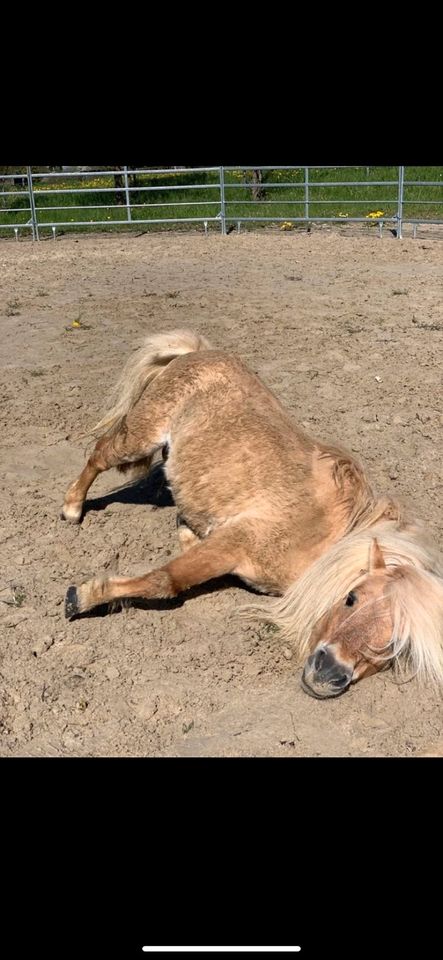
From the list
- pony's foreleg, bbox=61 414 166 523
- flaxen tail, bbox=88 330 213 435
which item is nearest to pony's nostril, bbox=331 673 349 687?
pony's foreleg, bbox=61 414 166 523

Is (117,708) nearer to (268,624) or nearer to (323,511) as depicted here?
→ (268,624)

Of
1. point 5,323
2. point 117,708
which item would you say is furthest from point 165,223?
point 117,708

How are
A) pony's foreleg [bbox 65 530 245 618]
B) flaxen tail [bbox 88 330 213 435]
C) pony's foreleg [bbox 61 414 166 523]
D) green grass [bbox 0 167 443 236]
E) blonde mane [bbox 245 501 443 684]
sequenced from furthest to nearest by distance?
green grass [bbox 0 167 443 236], flaxen tail [bbox 88 330 213 435], pony's foreleg [bbox 61 414 166 523], pony's foreleg [bbox 65 530 245 618], blonde mane [bbox 245 501 443 684]

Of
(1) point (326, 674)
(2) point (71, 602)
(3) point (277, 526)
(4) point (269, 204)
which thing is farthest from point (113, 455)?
(4) point (269, 204)

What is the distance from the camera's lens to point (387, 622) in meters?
2.89

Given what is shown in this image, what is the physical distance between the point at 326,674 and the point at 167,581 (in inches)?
36.6

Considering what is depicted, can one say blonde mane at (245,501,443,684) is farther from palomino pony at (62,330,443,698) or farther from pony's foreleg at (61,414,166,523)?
pony's foreleg at (61,414,166,523)

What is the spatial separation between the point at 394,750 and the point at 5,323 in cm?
717

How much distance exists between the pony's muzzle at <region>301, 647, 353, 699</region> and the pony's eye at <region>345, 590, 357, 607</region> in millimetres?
197

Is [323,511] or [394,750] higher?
[323,511]

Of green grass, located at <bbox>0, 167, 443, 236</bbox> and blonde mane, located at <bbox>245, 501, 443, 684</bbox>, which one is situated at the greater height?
green grass, located at <bbox>0, 167, 443, 236</bbox>

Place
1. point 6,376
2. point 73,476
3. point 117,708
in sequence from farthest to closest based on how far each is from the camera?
point 6,376, point 73,476, point 117,708

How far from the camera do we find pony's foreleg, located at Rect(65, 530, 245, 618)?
3533 millimetres

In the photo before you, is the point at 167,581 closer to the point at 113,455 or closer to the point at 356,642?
the point at 356,642
